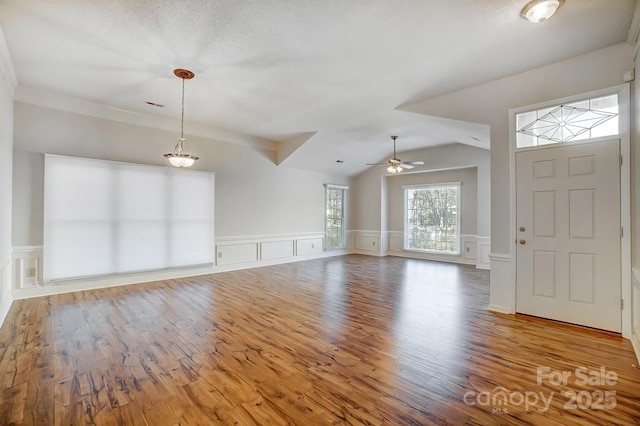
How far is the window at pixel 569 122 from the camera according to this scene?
3209 millimetres

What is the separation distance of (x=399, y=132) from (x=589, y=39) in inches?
141

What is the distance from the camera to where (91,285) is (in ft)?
16.2

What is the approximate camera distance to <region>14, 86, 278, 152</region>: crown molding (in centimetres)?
441

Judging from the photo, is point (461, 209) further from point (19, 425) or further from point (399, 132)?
point (19, 425)

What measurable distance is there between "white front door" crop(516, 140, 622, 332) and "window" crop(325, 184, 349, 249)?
19.3 feet

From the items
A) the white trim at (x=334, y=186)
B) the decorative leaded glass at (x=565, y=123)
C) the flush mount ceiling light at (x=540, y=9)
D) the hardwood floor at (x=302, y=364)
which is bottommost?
the hardwood floor at (x=302, y=364)

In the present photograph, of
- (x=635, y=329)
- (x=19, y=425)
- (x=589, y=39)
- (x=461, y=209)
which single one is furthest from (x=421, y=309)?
(x=461, y=209)

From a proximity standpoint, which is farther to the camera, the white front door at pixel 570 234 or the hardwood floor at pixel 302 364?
the white front door at pixel 570 234

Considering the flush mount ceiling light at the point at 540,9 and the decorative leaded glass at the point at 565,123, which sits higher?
the flush mount ceiling light at the point at 540,9

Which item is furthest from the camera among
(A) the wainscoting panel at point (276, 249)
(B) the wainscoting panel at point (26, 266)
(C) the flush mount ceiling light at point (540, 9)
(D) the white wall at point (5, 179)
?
(A) the wainscoting panel at point (276, 249)

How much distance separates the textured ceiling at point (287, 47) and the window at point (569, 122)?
1.90 ft

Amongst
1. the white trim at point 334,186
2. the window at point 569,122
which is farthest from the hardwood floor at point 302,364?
the white trim at point 334,186

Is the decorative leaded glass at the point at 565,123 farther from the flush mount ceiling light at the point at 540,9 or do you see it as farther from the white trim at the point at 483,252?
the white trim at the point at 483,252

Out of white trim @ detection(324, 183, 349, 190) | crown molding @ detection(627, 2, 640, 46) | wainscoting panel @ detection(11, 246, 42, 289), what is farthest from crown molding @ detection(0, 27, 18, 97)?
white trim @ detection(324, 183, 349, 190)
